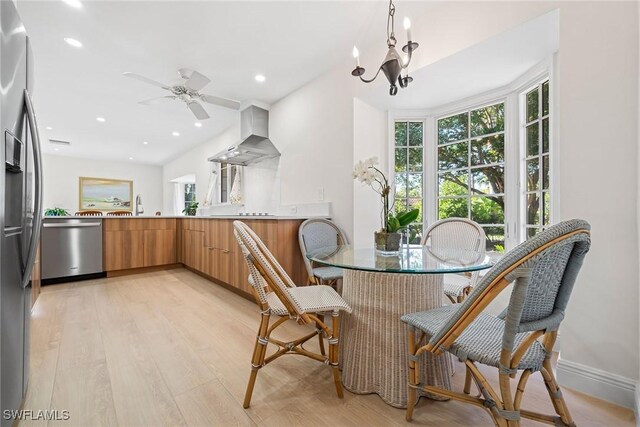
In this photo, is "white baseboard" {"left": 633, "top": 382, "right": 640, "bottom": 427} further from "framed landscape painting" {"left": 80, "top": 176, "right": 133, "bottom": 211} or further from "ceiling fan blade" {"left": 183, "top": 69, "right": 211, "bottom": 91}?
"framed landscape painting" {"left": 80, "top": 176, "right": 133, "bottom": 211}

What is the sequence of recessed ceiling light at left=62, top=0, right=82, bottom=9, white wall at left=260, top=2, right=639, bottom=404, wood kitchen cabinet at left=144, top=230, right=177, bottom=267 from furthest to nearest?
wood kitchen cabinet at left=144, top=230, right=177, bottom=267 < recessed ceiling light at left=62, top=0, right=82, bottom=9 < white wall at left=260, top=2, right=639, bottom=404

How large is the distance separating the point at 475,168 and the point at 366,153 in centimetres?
103

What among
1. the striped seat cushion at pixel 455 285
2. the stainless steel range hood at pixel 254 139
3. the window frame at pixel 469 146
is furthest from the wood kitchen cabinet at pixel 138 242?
the striped seat cushion at pixel 455 285

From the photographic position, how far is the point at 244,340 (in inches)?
79.5

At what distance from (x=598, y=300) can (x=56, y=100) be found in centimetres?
586

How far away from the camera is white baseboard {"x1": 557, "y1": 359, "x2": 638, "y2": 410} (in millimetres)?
1328

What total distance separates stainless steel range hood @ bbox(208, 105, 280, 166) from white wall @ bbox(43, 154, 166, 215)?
18.6ft

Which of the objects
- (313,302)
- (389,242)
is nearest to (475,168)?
(389,242)

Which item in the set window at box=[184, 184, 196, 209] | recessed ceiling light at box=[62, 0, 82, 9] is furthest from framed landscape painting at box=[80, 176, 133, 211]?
recessed ceiling light at box=[62, 0, 82, 9]

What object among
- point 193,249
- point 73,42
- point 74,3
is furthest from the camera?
point 193,249

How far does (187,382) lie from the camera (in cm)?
152

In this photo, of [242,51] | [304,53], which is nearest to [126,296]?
[242,51]

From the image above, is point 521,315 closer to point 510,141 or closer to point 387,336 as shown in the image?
point 387,336

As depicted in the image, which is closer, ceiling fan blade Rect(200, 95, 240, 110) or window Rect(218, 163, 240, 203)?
ceiling fan blade Rect(200, 95, 240, 110)
